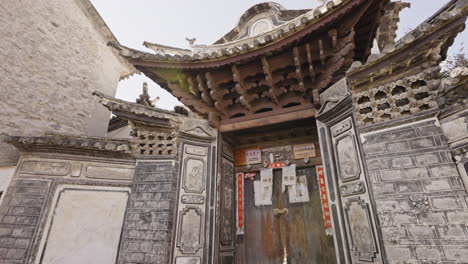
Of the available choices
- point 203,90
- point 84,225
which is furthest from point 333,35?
point 84,225

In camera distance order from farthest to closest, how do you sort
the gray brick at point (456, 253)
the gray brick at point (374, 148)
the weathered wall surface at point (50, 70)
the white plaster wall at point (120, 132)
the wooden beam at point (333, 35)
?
the white plaster wall at point (120, 132) → the weathered wall surface at point (50, 70) → the wooden beam at point (333, 35) → the gray brick at point (374, 148) → the gray brick at point (456, 253)

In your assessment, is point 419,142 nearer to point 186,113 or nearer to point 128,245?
point 186,113

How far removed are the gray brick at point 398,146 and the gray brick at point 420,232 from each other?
0.96 m

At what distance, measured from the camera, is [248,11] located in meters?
7.77

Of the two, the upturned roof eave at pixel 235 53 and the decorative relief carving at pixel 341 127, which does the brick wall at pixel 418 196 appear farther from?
the upturned roof eave at pixel 235 53

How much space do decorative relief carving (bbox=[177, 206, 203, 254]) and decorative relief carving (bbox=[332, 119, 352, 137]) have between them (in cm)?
284

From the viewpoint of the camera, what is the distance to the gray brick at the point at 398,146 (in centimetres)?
325

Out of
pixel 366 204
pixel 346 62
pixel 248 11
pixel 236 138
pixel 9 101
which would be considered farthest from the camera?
pixel 248 11

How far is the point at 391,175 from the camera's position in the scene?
323 cm

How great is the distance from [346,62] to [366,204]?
234 centimetres

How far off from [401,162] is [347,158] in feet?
2.49

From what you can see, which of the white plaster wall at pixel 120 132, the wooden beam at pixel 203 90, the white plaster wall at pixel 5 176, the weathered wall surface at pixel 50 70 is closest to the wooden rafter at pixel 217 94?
the wooden beam at pixel 203 90

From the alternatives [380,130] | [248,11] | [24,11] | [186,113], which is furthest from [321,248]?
[24,11]

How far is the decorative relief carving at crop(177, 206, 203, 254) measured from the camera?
430 centimetres
